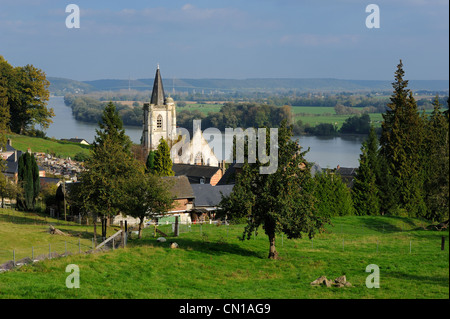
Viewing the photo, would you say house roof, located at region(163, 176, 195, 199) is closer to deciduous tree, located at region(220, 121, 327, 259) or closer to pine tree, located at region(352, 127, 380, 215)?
pine tree, located at region(352, 127, 380, 215)

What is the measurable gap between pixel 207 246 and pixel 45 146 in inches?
2280

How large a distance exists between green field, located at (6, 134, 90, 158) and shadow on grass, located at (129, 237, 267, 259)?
168ft

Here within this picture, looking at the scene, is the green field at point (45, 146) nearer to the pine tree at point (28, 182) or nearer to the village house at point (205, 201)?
the pine tree at point (28, 182)

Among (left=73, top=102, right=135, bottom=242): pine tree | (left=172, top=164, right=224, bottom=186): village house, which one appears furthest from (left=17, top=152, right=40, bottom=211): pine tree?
(left=172, top=164, right=224, bottom=186): village house

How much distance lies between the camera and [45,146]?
79.7m

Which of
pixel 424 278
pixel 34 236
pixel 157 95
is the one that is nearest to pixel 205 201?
pixel 34 236

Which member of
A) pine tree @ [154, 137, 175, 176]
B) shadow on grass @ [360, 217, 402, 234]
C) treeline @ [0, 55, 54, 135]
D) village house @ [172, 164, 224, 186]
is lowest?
shadow on grass @ [360, 217, 402, 234]

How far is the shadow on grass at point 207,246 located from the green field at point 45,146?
168 feet

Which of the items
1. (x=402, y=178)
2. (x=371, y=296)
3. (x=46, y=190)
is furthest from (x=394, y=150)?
(x=371, y=296)

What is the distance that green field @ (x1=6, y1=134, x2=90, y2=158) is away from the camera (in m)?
76.6

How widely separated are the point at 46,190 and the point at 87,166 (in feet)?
56.4

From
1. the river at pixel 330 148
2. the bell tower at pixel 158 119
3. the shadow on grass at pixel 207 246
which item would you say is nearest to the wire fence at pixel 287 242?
the shadow on grass at pixel 207 246

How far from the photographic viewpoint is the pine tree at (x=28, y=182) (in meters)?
44.9

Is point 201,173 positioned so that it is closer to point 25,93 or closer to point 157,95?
point 157,95
